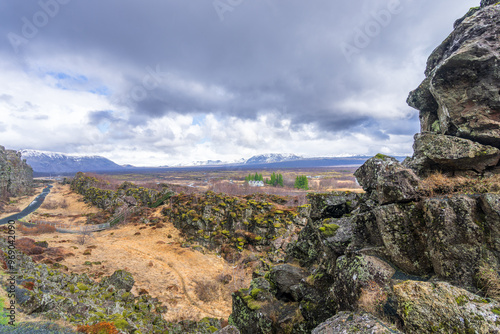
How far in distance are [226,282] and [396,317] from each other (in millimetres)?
23709

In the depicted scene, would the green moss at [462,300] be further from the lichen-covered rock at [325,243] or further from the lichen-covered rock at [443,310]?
the lichen-covered rock at [325,243]

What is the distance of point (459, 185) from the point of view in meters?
10.1

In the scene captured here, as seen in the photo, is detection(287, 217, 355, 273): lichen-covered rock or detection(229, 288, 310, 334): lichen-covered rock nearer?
detection(229, 288, 310, 334): lichen-covered rock

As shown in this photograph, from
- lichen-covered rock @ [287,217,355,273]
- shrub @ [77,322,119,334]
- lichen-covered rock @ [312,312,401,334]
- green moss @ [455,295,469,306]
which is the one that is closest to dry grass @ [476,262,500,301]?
green moss @ [455,295,469,306]

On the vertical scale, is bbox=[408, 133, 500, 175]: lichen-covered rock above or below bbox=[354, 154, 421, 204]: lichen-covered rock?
above

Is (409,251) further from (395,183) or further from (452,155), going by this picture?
(452,155)

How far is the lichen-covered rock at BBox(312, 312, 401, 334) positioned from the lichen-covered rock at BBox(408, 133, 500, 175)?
31.8 ft

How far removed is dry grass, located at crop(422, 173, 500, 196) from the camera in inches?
364

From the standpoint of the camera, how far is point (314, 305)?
1062 centimetres

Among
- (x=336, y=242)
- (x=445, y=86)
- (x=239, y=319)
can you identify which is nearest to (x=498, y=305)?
(x=336, y=242)

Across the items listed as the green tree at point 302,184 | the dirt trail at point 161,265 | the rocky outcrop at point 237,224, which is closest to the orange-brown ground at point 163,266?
the dirt trail at point 161,265

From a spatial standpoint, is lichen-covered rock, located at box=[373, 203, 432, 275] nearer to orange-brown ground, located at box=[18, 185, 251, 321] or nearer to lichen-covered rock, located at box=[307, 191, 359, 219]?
lichen-covered rock, located at box=[307, 191, 359, 219]

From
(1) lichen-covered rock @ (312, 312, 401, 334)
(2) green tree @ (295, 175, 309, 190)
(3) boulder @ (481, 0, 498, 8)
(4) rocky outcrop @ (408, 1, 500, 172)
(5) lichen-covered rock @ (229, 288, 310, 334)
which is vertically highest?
(3) boulder @ (481, 0, 498, 8)

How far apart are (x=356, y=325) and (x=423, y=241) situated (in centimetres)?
486
